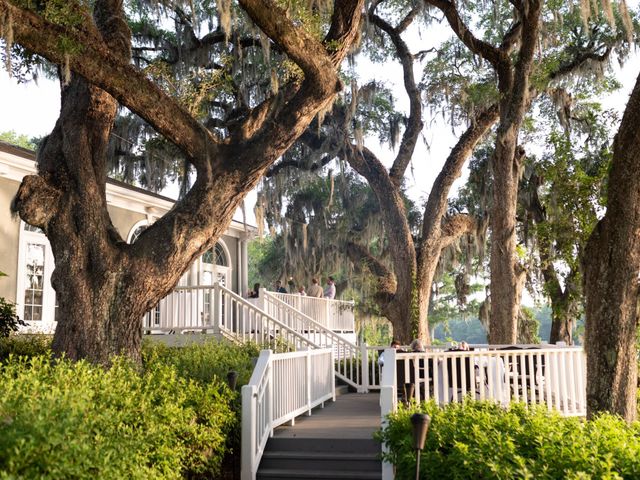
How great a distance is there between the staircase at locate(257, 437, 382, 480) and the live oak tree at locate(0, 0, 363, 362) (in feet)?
7.08

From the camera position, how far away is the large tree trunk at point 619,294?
668 cm

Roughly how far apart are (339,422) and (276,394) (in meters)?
1.44

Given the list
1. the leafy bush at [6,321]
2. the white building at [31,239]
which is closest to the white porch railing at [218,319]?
the white building at [31,239]

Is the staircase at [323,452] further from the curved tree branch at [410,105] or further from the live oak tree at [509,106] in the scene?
the curved tree branch at [410,105]

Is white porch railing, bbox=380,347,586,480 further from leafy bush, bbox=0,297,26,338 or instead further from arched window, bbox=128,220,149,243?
arched window, bbox=128,220,149,243

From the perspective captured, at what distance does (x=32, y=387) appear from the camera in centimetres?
545

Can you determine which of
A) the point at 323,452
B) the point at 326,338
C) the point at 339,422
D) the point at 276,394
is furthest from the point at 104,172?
the point at 326,338

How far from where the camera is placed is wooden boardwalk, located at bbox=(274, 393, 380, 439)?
907 centimetres

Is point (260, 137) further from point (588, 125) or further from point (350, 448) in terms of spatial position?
point (588, 125)

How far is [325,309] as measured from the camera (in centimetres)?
1911

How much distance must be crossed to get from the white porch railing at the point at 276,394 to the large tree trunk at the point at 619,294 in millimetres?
3604

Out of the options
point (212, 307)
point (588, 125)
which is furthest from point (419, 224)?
point (212, 307)

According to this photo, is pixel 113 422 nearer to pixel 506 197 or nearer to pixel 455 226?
pixel 506 197

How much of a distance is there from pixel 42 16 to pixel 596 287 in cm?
687
